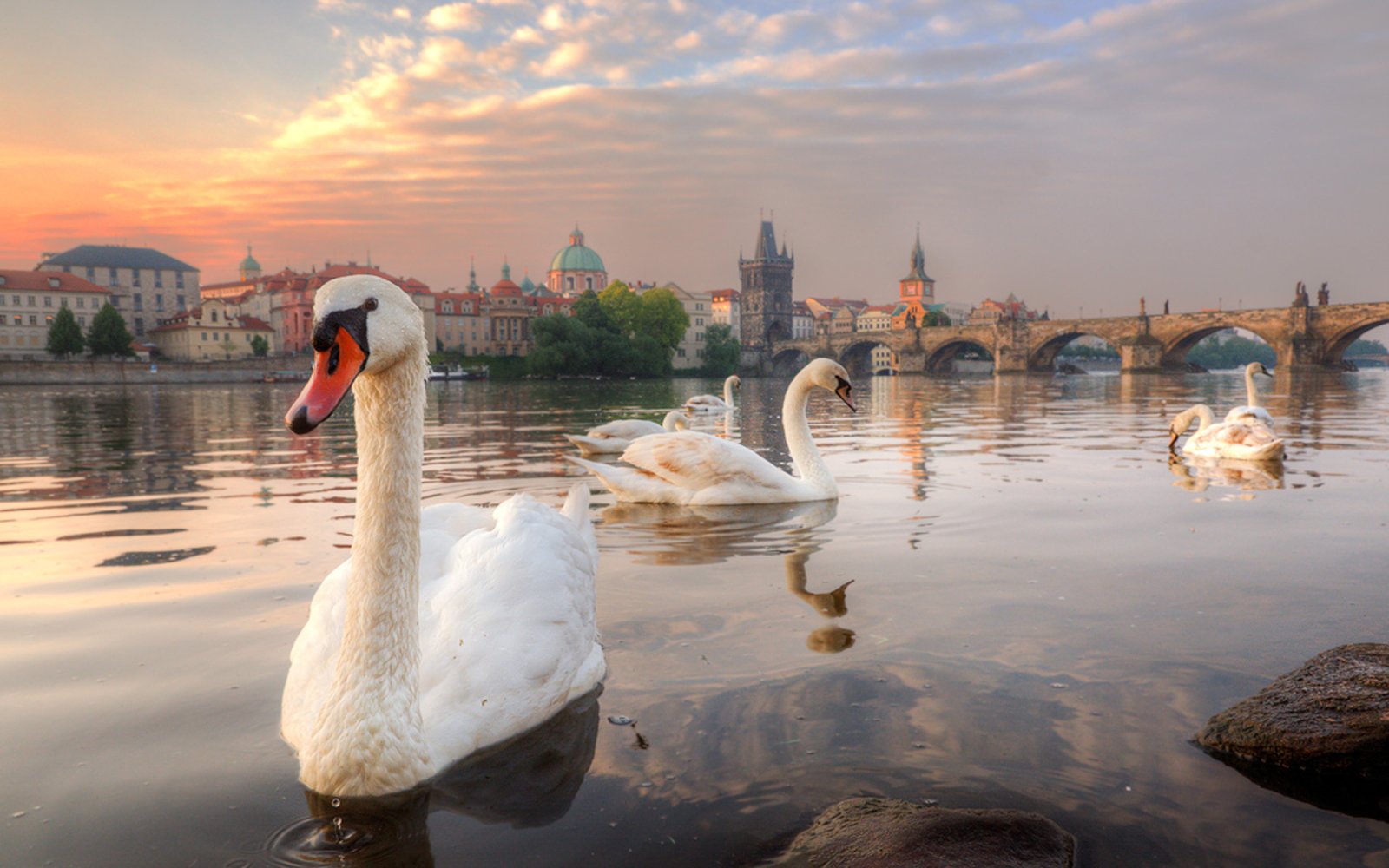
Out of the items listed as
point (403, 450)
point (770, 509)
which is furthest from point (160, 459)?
point (403, 450)

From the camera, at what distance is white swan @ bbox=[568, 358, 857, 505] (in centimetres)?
738

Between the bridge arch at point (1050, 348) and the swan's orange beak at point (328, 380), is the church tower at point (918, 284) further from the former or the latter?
the swan's orange beak at point (328, 380)

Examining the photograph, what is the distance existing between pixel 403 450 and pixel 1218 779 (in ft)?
8.33

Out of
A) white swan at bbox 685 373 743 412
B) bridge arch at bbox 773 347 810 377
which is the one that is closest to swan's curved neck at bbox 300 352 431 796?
white swan at bbox 685 373 743 412

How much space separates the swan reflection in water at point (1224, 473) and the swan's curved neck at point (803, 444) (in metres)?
3.39

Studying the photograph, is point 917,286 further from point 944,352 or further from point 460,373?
point 460,373

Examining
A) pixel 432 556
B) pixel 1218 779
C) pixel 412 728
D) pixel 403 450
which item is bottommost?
pixel 1218 779

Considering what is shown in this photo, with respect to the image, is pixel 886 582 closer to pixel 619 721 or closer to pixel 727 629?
pixel 727 629

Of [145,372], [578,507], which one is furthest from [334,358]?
[145,372]

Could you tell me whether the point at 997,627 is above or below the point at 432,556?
below

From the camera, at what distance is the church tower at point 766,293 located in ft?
459

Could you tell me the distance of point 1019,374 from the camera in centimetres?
8281

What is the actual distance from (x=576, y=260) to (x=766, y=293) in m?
30.4

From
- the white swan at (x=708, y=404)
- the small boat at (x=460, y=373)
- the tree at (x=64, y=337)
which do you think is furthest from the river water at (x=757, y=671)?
the tree at (x=64, y=337)
